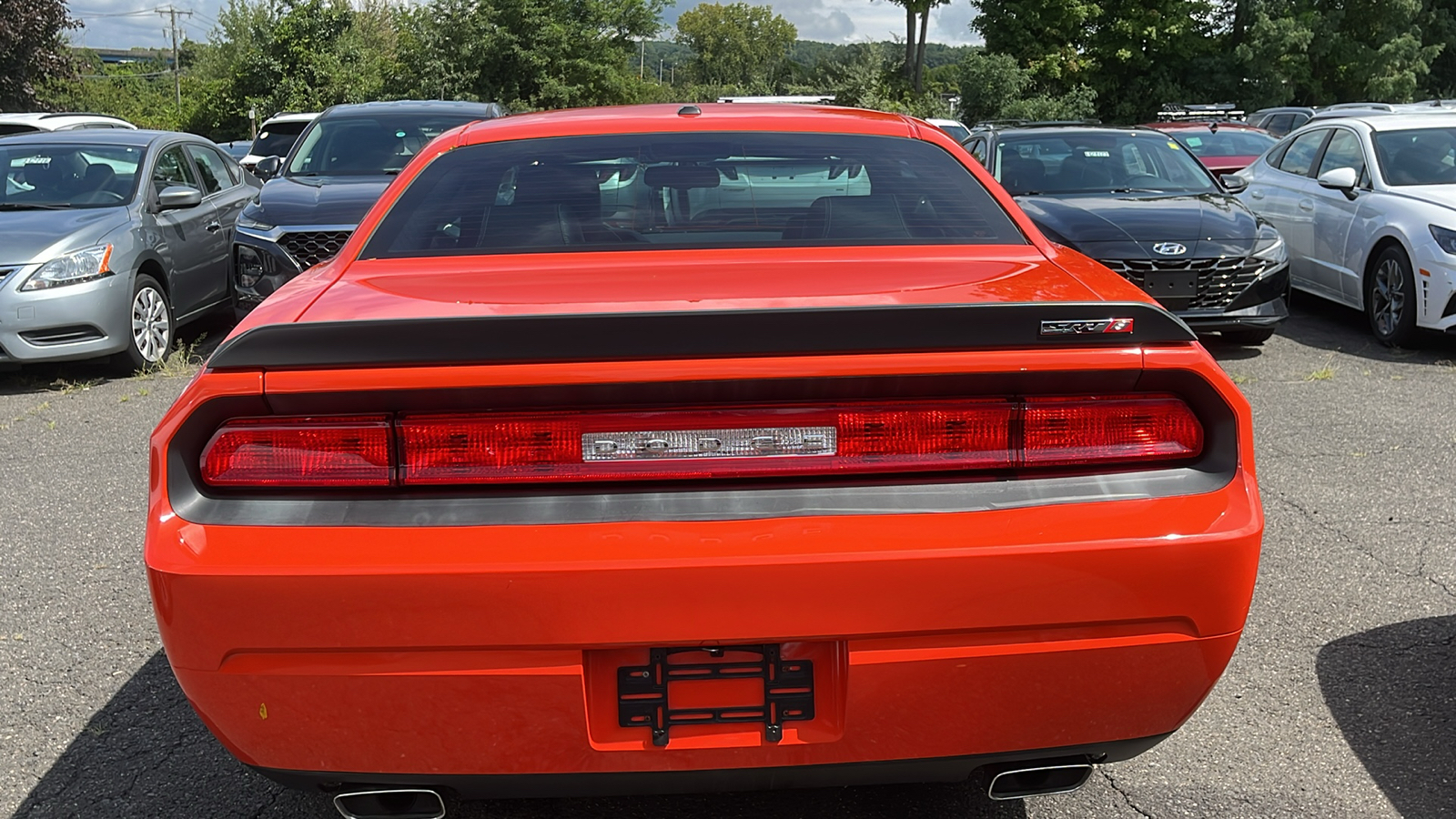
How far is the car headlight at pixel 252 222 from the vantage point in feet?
27.7

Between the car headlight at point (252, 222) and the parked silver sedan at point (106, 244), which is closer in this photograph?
the parked silver sedan at point (106, 244)

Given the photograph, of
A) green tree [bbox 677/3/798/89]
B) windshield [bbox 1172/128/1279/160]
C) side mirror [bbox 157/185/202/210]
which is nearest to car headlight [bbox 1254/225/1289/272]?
side mirror [bbox 157/185/202/210]

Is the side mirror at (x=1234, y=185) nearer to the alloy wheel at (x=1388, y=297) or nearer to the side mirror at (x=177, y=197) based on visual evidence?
the alloy wheel at (x=1388, y=297)

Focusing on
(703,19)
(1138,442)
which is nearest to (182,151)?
(1138,442)

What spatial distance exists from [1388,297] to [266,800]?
8.12m

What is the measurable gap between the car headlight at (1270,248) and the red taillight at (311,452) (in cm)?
714

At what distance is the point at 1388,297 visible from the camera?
8562 mm

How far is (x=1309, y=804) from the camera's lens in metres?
2.88

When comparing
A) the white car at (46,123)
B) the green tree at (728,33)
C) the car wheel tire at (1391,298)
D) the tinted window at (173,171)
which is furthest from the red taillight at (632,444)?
the green tree at (728,33)

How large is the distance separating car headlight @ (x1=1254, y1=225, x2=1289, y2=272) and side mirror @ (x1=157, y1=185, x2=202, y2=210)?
709 centimetres

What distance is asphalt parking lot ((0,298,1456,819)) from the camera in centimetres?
292

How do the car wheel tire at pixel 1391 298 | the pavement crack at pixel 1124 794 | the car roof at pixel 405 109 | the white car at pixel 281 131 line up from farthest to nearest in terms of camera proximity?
1. the white car at pixel 281 131
2. the car roof at pixel 405 109
3. the car wheel tire at pixel 1391 298
4. the pavement crack at pixel 1124 794

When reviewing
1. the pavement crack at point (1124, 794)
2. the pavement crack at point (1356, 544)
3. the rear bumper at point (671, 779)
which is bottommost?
the pavement crack at point (1356, 544)

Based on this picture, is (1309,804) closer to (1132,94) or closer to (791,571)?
(791,571)
